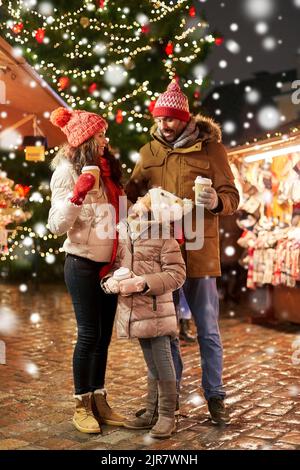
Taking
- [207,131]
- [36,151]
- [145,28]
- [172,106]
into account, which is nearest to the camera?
[172,106]

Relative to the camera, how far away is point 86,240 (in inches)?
167

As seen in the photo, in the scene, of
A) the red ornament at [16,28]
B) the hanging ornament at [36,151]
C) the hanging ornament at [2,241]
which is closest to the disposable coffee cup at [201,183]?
the hanging ornament at [2,241]

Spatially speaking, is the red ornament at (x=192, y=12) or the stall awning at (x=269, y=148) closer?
the stall awning at (x=269, y=148)

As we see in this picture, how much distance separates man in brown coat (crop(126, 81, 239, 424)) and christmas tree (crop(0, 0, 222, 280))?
8.50 meters

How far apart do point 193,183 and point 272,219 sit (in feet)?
16.2

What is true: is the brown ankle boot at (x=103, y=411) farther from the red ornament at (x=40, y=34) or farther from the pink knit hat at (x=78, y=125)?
the red ornament at (x=40, y=34)

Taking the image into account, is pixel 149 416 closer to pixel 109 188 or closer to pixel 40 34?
pixel 109 188

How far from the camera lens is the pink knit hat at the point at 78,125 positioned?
14.0 ft

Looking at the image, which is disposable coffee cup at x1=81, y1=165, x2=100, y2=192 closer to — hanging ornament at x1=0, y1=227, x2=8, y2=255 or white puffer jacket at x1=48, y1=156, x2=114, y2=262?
white puffer jacket at x1=48, y1=156, x2=114, y2=262

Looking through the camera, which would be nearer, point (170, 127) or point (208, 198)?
point (208, 198)

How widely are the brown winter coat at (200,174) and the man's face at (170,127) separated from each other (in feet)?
0.19

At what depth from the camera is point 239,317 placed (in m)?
10.1

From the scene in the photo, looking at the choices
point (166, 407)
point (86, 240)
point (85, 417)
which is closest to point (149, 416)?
point (166, 407)
